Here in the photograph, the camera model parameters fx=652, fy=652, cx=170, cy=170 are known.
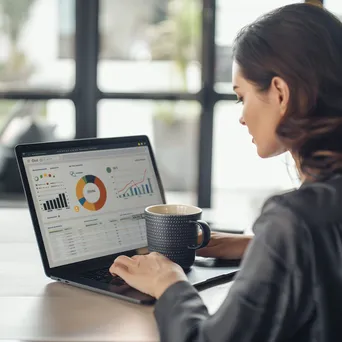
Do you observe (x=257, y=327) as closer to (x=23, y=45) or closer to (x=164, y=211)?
(x=164, y=211)

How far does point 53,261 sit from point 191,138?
6.04ft

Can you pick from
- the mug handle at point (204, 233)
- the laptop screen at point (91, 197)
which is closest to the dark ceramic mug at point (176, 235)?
the mug handle at point (204, 233)

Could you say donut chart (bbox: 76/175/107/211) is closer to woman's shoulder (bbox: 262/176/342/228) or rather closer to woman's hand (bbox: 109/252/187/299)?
woman's hand (bbox: 109/252/187/299)

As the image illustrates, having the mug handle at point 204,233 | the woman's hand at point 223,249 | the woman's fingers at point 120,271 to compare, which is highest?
the mug handle at point 204,233

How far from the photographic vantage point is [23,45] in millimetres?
2951

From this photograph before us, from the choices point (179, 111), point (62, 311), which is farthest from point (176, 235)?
point (179, 111)

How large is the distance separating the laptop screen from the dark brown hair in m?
0.43

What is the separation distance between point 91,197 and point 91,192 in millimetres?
11

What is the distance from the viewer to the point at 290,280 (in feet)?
2.97

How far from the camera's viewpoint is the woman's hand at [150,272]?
1.09m

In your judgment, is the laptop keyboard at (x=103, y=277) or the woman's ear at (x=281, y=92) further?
the laptop keyboard at (x=103, y=277)

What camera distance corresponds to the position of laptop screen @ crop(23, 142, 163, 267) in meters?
1.27

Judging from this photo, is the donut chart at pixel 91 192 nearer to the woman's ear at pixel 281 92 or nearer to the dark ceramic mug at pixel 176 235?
the dark ceramic mug at pixel 176 235

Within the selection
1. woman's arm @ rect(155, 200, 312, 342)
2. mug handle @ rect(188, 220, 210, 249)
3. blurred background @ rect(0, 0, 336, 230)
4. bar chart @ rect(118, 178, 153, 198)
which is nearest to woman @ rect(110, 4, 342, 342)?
woman's arm @ rect(155, 200, 312, 342)
